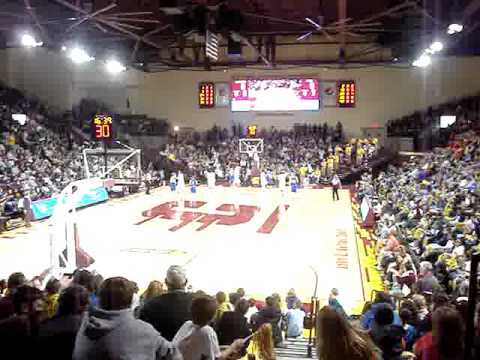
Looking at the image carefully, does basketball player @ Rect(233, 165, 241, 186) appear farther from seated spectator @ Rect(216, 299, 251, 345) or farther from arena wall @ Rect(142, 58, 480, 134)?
seated spectator @ Rect(216, 299, 251, 345)

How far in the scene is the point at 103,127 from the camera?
56.0 feet

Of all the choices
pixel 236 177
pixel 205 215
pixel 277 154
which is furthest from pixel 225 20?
pixel 277 154

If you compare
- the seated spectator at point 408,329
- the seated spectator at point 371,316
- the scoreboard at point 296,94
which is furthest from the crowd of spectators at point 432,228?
the scoreboard at point 296,94

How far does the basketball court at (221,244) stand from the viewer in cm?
1208

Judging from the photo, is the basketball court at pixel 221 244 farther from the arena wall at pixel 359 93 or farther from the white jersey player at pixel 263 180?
the arena wall at pixel 359 93

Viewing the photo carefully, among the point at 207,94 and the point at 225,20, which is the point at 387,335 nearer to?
the point at 225,20

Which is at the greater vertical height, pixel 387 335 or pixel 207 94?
pixel 207 94

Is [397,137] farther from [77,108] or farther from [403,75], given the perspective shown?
[77,108]

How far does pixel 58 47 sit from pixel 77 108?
13.2 m

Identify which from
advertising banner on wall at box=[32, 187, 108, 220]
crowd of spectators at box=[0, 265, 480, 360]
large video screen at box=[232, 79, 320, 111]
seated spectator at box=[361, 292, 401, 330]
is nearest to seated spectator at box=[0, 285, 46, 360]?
crowd of spectators at box=[0, 265, 480, 360]

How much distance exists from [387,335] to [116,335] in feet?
7.77

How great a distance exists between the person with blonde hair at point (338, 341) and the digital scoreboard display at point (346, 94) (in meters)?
32.4

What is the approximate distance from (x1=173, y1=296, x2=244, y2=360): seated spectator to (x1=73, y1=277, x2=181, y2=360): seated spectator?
17.7 inches

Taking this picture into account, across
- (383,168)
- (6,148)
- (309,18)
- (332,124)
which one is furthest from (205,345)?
(332,124)
